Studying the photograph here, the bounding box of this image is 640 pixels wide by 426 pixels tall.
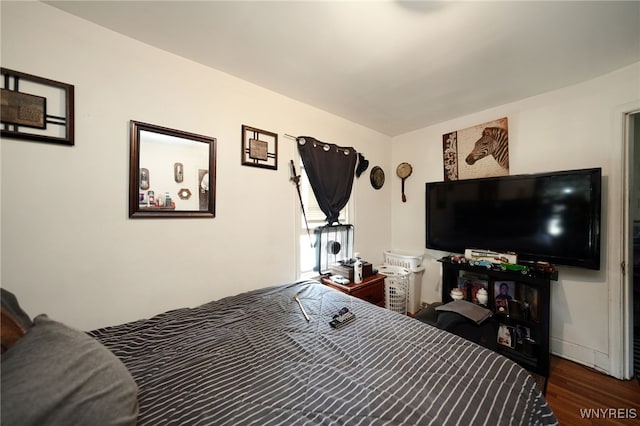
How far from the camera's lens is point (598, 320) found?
1804 mm

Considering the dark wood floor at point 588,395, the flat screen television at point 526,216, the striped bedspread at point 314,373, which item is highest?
the flat screen television at point 526,216

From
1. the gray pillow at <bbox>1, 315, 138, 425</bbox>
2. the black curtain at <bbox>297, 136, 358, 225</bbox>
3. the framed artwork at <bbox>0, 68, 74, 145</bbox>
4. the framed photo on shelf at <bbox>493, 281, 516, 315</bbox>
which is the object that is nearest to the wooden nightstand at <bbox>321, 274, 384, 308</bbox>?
the black curtain at <bbox>297, 136, 358, 225</bbox>

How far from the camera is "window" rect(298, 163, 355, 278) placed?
7.37ft

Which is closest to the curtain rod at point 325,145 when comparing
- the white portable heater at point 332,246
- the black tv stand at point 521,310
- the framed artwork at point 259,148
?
the framed artwork at point 259,148

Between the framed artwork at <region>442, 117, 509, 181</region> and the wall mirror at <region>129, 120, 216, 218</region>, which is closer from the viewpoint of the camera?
the wall mirror at <region>129, 120, 216, 218</region>

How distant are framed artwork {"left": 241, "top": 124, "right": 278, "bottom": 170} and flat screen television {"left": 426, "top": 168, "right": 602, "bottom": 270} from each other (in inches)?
72.7

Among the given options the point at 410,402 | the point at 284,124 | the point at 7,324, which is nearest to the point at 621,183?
the point at 410,402

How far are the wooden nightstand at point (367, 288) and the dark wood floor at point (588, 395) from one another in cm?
134

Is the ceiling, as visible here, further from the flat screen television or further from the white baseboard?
the white baseboard

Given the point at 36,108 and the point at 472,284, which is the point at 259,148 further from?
the point at 472,284

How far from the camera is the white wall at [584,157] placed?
1.71m

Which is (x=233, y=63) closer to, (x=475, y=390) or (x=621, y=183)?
(x=475, y=390)

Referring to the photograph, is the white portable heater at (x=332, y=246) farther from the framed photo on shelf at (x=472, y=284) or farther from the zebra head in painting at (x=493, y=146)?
the zebra head in painting at (x=493, y=146)

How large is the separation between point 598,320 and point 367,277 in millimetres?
1878
